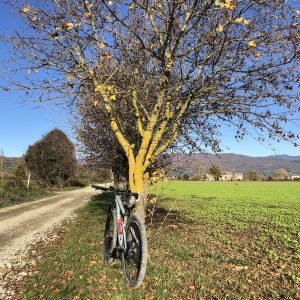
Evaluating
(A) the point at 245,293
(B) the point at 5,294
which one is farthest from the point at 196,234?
(B) the point at 5,294

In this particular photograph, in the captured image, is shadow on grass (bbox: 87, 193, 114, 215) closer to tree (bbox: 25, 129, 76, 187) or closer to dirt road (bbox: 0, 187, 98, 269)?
dirt road (bbox: 0, 187, 98, 269)

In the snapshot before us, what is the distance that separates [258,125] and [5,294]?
6.50 metres

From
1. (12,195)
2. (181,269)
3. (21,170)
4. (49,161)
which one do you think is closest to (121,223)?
(181,269)

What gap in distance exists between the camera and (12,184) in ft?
116

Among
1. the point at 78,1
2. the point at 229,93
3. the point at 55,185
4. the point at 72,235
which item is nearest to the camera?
the point at 78,1

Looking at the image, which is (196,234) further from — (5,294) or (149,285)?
(5,294)

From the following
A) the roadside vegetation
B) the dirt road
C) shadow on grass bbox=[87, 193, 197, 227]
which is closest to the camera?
the dirt road

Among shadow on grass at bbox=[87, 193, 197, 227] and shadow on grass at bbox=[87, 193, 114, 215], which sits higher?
shadow on grass at bbox=[87, 193, 114, 215]

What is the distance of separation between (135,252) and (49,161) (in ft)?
147

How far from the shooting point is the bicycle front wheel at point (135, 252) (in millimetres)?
5612

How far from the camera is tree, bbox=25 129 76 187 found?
48.0m

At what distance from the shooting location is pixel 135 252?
19.3ft

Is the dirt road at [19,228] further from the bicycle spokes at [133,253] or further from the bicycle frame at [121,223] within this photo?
the bicycle spokes at [133,253]

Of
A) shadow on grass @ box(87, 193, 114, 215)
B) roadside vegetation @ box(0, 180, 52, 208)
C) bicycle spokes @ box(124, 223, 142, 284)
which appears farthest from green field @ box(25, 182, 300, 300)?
roadside vegetation @ box(0, 180, 52, 208)
